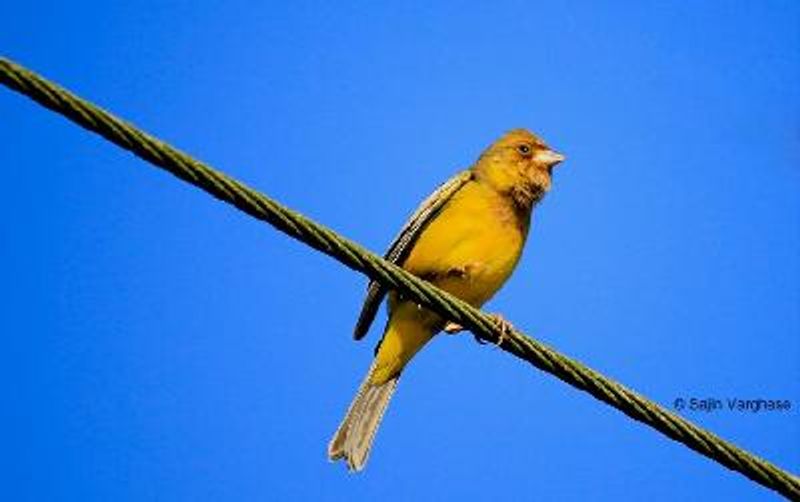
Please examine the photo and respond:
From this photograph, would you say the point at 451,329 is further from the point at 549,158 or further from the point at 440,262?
the point at 549,158

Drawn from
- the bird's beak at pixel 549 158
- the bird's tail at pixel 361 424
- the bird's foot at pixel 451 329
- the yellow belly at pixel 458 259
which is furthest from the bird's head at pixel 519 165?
the bird's tail at pixel 361 424

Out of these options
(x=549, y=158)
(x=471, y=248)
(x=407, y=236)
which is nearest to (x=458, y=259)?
(x=471, y=248)

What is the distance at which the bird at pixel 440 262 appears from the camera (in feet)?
21.9

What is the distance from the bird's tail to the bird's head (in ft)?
4.64

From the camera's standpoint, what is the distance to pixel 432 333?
6906 millimetres

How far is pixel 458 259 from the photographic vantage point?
6.65 meters

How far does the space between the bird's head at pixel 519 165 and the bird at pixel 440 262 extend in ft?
0.03

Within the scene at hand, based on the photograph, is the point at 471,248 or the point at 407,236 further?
the point at 407,236

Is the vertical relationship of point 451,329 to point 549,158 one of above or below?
below

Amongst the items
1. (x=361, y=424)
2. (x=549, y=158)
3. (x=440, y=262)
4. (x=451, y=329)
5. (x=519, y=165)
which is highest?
(x=549, y=158)

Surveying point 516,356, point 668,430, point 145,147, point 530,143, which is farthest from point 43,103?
point 530,143

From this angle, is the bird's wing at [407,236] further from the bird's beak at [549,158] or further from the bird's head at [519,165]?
the bird's beak at [549,158]

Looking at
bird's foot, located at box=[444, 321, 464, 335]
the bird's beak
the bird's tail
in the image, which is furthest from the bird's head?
the bird's tail

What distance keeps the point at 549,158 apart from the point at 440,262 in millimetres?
1415
